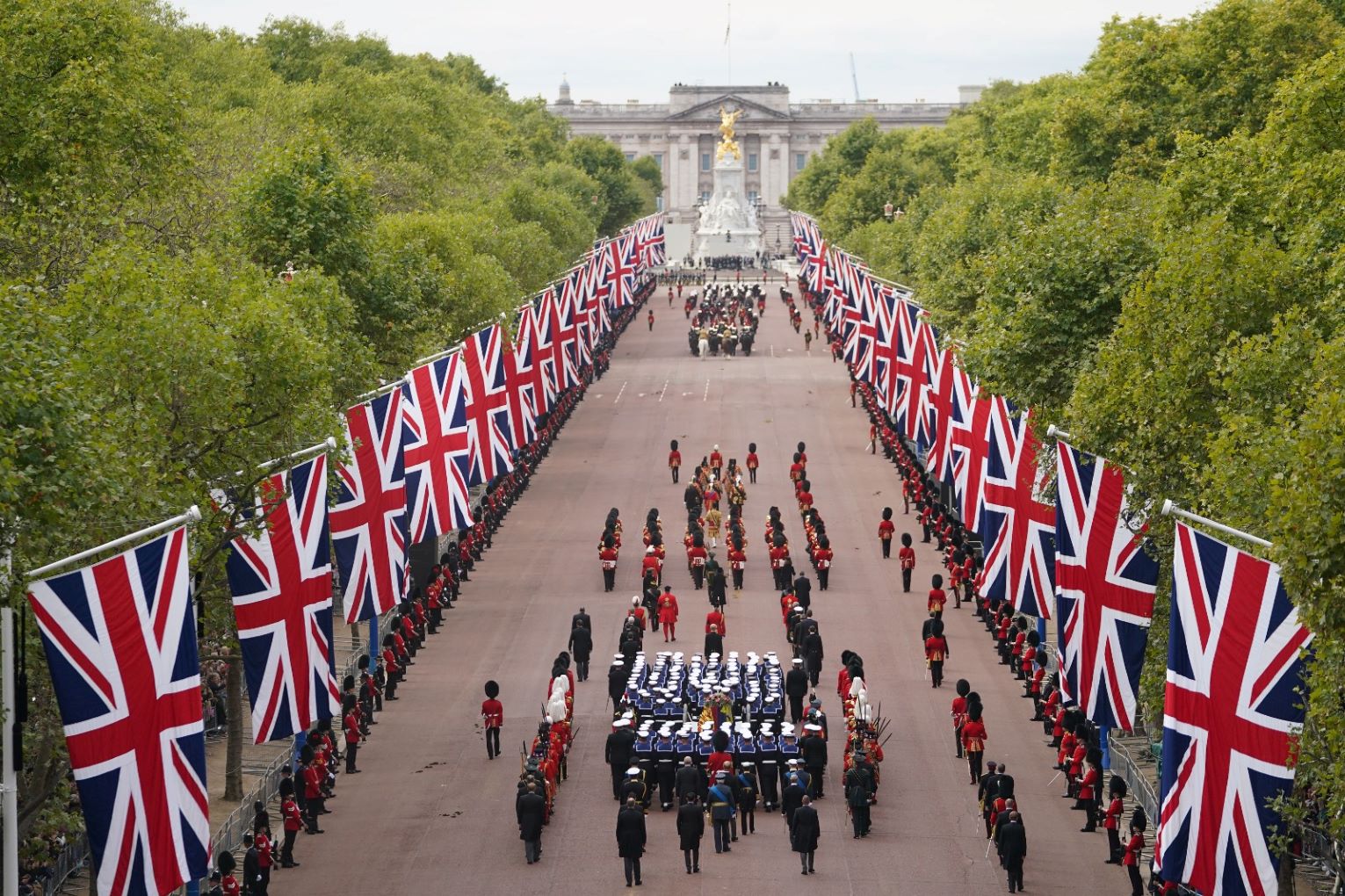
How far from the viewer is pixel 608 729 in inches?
1476

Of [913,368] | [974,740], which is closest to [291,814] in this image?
[974,740]

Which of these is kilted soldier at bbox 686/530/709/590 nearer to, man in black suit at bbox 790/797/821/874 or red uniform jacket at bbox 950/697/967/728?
red uniform jacket at bbox 950/697/967/728

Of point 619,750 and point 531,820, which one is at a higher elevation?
point 619,750

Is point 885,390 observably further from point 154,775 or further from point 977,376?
point 154,775

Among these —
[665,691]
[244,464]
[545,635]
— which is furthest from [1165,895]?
[545,635]

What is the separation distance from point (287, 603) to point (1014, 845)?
33.3ft

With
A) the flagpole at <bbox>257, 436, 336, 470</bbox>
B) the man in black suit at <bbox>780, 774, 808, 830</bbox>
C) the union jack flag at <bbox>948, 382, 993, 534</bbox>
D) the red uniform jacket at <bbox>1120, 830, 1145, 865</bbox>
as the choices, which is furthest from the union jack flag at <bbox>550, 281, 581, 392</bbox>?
the red uniform jacket at <bbox>1120, 830, 1145, 865</bbox>

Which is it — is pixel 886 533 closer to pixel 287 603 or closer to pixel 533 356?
pixel 533 356

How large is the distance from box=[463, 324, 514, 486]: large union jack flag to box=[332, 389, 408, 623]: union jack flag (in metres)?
8.01

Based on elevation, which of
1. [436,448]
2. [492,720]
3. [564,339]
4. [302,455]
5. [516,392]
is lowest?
[492,720]

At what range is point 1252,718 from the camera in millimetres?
20984

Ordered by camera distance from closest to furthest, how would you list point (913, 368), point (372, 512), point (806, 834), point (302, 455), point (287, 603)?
point (287, 603)
point (806, 834)
point (302, 455)
point (372, 512)
point (913, 368)

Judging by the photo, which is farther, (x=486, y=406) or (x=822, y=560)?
(x=822, y=560)

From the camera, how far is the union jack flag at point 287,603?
27.1 metres
